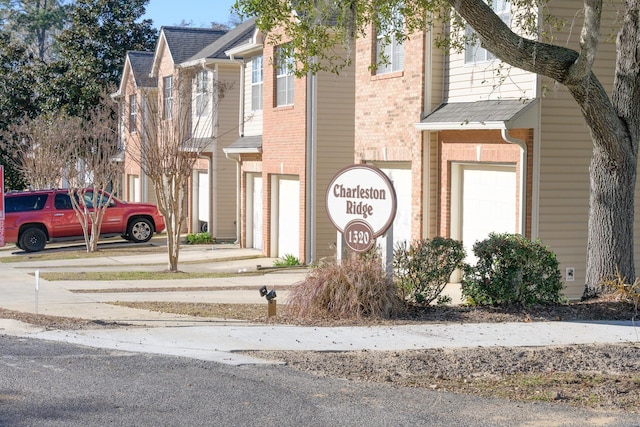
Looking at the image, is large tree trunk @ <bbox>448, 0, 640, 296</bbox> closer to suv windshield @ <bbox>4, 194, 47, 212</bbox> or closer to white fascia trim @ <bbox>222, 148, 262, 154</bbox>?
white fascia trim @ <bbox>222, 148, 262, 154</bbox>

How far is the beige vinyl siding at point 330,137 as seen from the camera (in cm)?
2294

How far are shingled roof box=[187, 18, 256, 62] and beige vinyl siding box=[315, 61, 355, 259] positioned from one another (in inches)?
292

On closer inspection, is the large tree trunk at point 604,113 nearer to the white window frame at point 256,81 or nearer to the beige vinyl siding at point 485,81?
the beige vinyl siding at point 485,81

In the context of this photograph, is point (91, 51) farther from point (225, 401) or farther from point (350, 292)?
point (225, 401)

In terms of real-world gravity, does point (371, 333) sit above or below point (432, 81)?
below

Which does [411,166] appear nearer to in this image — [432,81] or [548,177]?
[432,81]

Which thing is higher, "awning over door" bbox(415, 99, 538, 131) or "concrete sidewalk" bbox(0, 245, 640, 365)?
"awning over door" bbox(415, 99, 538, 131)

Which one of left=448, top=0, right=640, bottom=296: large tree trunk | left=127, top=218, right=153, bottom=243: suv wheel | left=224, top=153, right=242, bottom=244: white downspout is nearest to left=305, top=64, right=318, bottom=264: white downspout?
left=224, top=153, right=242, bottom=244: white downspout

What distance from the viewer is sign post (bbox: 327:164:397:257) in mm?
12492

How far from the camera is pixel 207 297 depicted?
16312mm

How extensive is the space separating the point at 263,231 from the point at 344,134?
14.4ft

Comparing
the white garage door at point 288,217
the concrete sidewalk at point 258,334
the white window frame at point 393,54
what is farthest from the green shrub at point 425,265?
the white garage door at point 288,217

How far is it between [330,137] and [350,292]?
36.9 ft

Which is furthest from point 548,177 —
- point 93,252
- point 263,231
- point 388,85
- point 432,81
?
point 93,252
